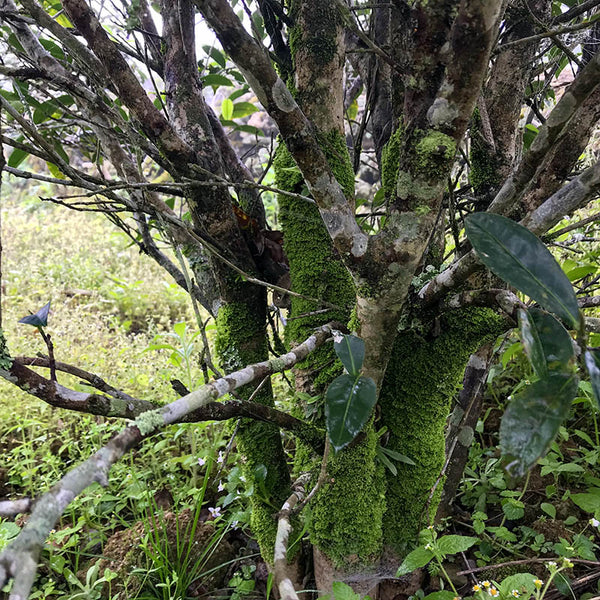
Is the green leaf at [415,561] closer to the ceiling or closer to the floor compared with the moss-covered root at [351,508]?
closer to the floor

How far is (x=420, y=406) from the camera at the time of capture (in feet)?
3.29

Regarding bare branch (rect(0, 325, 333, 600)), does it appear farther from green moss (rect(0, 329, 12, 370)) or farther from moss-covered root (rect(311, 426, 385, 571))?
moss-covered root (rect(311, 426, 385, 571))

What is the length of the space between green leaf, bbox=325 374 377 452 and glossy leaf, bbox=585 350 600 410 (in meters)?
0.23

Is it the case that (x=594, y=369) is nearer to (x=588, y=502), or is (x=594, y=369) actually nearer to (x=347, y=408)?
(x=347, y=408)

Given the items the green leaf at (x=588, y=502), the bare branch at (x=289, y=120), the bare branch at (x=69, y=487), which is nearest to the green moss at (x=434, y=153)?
the bare branch at (x=289, y=120)

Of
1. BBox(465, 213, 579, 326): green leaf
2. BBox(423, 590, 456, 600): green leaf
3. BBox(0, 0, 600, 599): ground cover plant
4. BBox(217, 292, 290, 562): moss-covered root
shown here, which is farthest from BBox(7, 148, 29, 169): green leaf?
BBox(423, 590, 456, 600): green leaf

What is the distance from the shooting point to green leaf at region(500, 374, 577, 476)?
0.42 meters

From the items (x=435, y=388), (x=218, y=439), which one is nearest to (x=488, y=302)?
(x=435, y=388)

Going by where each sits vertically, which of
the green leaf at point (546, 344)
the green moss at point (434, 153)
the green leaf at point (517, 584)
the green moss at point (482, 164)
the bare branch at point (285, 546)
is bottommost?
the green leaf at point (517, 584)

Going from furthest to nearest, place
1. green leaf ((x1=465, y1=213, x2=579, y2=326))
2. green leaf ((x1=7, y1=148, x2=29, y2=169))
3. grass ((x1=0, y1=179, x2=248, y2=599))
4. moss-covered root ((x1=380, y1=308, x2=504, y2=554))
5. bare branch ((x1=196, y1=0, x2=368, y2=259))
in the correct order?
grass ((x1=0, y1=179, x2=248, y2=599)), green leaf ((x1=7, y1=148, x2=29, y2=169)), moss-covered root ((x1=380, y1=308, x2=504, y2=554)), bare branch ((x1=196, y1=0, x2=368, y2=259)), green leaf ((x1=465, y1=213, x2=579, y2=326))

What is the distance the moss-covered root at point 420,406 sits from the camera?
2.93 feet

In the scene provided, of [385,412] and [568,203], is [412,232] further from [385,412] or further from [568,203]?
[385,412]

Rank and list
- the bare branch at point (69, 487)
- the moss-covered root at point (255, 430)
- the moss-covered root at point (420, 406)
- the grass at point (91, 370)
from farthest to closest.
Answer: the grass at point (91, 370)
the moss-covered root at point (255, 430)
the moss-covered root at point (420, 406)
the bare branch at point (69, 487)

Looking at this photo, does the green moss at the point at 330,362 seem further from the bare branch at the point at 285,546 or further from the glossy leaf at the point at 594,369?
the glossy leaf at the point at 594,369
